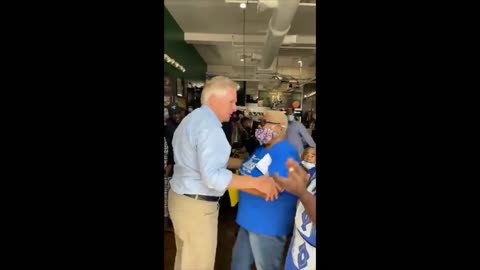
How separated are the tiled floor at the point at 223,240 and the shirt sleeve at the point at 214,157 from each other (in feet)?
0.27

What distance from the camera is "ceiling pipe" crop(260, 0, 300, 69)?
79cm

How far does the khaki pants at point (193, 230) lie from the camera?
0.85 metres

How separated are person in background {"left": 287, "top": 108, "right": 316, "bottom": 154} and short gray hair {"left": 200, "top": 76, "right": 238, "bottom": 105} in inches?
6.7

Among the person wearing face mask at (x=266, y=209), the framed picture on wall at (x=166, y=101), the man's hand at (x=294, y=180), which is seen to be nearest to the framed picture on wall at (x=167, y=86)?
the framed picture on wall at (x=166, y=101)

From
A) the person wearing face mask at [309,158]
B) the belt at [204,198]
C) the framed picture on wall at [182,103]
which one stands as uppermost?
the framed picture on wall at [182,103]

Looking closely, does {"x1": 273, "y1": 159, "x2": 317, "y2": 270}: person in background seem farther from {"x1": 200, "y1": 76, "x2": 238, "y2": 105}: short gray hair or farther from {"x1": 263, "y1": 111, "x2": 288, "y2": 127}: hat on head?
{"x1": 200, "y1": 76, "x2": 238, "y2": 105}: short gray hair

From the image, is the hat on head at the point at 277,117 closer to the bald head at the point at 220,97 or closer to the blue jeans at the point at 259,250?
the bald head at the point at 220,97
